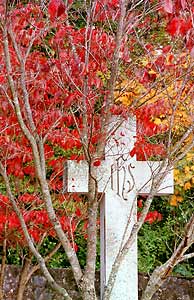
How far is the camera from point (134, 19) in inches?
121

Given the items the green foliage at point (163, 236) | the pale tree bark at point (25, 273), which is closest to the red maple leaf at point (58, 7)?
the pale tree bark at point (25, 273)

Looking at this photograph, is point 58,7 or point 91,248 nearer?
point 58,7

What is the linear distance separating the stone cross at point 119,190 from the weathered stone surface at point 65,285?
8.56 ft

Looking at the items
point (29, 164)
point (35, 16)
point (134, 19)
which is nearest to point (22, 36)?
point (35, 16)

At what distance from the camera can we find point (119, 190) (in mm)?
3502

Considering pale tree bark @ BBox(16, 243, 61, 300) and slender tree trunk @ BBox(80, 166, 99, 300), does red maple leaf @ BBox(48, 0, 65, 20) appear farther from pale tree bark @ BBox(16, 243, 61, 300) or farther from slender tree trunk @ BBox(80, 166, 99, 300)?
pale tree bark @ BBox(16, 243, 61, 300)

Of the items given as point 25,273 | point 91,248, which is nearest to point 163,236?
point 25,273

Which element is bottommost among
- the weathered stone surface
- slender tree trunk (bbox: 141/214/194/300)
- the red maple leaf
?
the weathered stone surface

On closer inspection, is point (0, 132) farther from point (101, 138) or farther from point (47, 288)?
point (47, 288)

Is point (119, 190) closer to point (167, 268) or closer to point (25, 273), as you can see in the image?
point (167, 268)

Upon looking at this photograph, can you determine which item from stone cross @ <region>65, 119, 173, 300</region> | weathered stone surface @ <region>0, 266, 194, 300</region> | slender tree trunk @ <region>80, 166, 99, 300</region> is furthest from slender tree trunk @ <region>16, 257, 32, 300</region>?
slender tree trunk @ <region>80, 166, 99, 300</region>

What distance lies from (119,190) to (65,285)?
2.83 m

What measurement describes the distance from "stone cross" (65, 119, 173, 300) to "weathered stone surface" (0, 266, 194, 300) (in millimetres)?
2609

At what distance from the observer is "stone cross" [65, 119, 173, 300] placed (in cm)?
337
